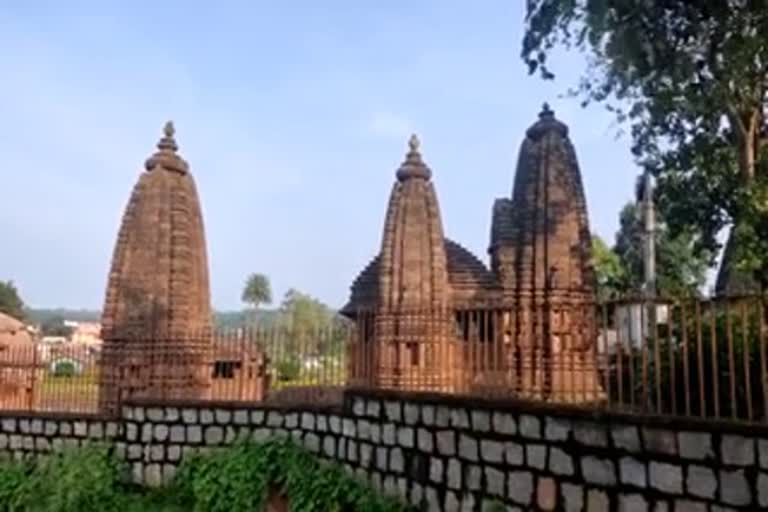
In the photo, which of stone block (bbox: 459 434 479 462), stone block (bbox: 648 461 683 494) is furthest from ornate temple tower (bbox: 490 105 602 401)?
stone block (bbox: 648 461 683 494)

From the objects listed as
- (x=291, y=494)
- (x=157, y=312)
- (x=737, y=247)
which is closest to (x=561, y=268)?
(x=737, y=247)

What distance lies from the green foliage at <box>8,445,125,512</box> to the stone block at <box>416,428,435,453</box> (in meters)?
4.74

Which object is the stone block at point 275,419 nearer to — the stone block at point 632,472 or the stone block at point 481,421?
the stone block at point 481,421

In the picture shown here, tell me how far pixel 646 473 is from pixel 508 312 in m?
3.19

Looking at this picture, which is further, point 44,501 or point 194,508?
point 44,501

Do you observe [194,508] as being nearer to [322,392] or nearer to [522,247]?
[322,392]

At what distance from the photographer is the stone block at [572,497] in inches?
262

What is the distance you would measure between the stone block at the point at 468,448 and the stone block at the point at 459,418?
0.10 meters

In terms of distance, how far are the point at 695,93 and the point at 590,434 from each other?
374 inches

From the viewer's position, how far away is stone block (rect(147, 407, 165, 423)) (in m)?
11.6

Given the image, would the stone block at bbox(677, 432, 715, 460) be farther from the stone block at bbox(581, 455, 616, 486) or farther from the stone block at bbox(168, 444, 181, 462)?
the stone block at bbox(168, 444, 181, 462)

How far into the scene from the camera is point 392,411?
908 cm

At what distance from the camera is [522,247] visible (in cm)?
1267

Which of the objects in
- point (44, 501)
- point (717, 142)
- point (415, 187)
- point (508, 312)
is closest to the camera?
point (508, 312)
